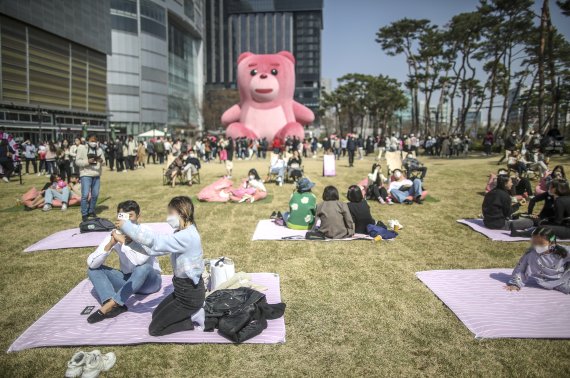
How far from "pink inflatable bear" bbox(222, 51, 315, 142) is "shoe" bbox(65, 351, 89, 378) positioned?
79.7 ft

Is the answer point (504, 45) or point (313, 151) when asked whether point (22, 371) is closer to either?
point (313, 151)

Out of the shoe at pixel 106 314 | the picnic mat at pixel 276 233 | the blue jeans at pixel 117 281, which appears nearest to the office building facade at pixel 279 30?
the picnic mat at pixel 276 233

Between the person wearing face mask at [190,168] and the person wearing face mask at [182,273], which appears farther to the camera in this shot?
the person wearing face mask at [190,168]

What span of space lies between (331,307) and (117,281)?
2.54 meters

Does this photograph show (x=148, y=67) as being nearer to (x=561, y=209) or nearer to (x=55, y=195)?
(x=55, y=195)

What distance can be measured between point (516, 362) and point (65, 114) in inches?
1765

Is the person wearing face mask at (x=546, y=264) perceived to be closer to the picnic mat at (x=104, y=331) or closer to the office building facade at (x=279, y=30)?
the picnic mat at (x=104, y=331)

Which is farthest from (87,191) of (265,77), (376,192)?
(265,77)

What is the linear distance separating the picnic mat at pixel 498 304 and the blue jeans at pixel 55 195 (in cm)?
935

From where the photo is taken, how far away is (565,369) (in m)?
3.24

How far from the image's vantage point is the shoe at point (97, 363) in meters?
3.13

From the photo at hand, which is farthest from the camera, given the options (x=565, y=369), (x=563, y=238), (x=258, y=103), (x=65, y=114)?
(x=65, y=114)

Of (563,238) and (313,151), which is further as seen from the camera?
(313,151)

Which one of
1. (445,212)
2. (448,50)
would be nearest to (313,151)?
(448,50)
